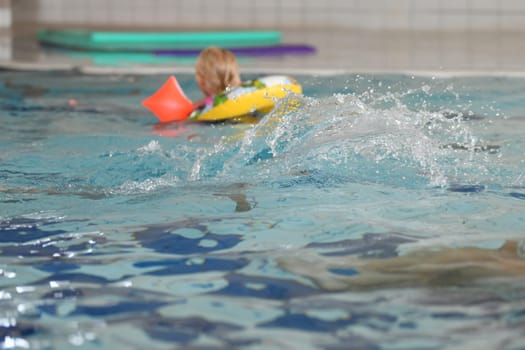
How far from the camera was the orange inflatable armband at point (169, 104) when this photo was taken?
545 centimetres

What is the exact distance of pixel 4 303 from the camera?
233 cm

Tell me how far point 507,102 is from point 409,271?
373 cm

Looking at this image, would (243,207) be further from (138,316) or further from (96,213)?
(138,316)

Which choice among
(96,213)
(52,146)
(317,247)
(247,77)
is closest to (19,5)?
(247,77)

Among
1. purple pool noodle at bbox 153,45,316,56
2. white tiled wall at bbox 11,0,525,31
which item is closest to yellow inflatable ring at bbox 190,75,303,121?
purple pool noodle at bbox 153,45,316,56

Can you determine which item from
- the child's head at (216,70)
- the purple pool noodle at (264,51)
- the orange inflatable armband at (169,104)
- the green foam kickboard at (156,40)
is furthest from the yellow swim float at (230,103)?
the green foam kickboard at (156,40)

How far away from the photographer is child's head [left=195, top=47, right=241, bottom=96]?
540 centimetres

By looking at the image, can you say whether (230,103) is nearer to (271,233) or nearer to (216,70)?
(216,70)

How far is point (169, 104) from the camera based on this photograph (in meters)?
5.46

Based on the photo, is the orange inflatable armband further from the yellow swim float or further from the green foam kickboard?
the green foam kickboard

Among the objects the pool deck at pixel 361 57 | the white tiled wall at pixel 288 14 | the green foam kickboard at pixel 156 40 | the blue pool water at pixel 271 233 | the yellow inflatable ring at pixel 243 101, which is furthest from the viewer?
the white tiled wall at pixel 288 14

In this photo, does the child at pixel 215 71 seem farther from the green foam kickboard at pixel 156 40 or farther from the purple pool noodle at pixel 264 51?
the green foam kickboard at pixel 156 40

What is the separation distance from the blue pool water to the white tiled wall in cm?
612

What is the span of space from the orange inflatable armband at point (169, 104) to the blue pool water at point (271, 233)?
0.10 meters
